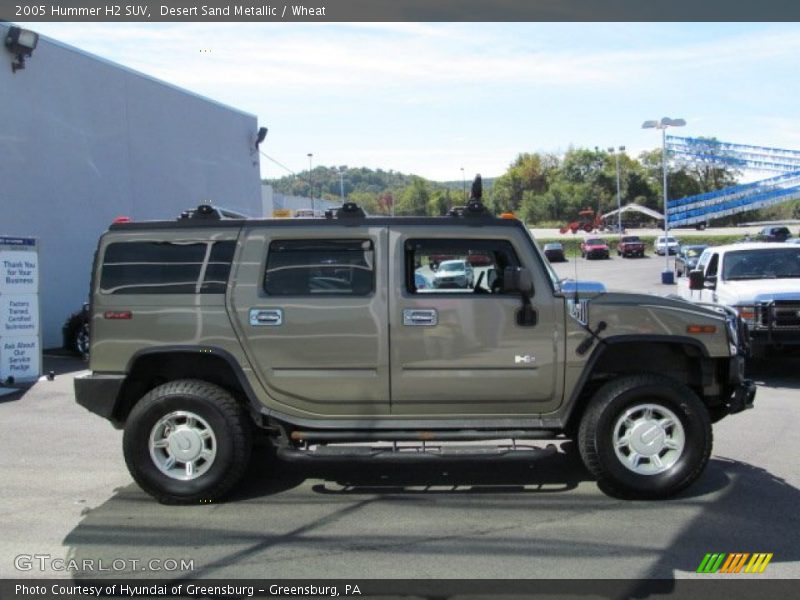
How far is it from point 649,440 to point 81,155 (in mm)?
15070

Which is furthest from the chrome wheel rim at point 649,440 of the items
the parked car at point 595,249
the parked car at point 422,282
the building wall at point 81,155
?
the parked car at point 595,249

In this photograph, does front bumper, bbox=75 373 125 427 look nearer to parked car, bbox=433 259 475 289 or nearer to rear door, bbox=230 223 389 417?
rear door, bbox=230 223 389 417

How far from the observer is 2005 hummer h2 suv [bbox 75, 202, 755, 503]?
5727mm

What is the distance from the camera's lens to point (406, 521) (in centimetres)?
540

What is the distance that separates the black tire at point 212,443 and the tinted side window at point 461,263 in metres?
1.65

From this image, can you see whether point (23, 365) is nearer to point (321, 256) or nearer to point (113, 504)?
point (113, 504)

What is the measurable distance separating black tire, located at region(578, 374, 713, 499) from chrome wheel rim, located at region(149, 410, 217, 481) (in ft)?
8.92

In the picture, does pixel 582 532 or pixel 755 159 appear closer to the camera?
pixel 582 532

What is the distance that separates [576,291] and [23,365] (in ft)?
29.7

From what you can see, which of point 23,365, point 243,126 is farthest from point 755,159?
point 23,365

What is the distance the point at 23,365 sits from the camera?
11719 mm

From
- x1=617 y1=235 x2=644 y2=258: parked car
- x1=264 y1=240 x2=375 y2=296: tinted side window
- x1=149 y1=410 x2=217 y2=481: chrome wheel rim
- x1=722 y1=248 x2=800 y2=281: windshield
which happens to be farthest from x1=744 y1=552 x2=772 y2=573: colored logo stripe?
x1=617 y1=235 x2=644 y2=258: parked car

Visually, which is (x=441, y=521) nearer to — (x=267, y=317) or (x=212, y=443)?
(x=212, y=443)

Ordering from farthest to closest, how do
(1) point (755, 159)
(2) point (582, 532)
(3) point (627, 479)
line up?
(1) point (755, 159) < (3) point (627, 479) < (2) point (582, 532)
